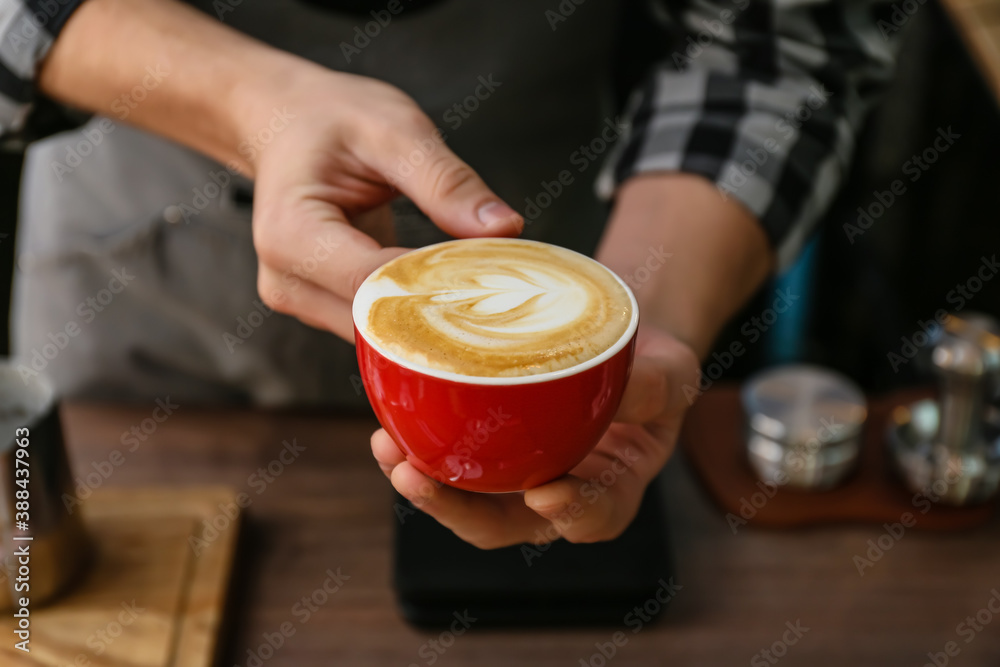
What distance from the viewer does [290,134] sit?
1059 mm

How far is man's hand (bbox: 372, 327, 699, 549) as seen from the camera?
0.90m

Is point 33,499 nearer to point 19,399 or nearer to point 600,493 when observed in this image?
point 19,399

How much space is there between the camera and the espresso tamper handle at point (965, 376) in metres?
1.32

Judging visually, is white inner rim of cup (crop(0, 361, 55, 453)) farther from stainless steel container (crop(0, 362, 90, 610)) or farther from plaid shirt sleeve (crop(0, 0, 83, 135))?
plaid shirt sleeve (crop(0, 0, 83, 135))

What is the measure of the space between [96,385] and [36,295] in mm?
220

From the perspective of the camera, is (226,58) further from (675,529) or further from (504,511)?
(675,529)

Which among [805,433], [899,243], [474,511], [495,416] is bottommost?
[899,243]

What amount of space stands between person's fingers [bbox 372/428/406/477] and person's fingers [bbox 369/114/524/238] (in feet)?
0.77

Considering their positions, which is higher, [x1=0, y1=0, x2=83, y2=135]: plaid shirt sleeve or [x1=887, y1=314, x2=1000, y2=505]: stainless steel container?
[x1=0, y1=0, x2=83, y2=135]: plaid shirt sleeve

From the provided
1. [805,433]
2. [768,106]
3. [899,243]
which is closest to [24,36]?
[768,106]

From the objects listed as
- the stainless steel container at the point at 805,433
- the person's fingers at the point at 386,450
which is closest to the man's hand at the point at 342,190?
the person's fingers at the point at 386,450

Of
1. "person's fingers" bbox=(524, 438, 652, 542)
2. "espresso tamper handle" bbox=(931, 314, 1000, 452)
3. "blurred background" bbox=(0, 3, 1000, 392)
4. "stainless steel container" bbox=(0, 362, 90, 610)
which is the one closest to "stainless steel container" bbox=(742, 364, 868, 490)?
"espresso tamper handle" bbox=(931, 314, 1000, 452)

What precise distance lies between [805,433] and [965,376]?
9.6 inches

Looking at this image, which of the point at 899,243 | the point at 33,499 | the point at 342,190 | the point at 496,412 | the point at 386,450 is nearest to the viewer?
the point at 496,412
